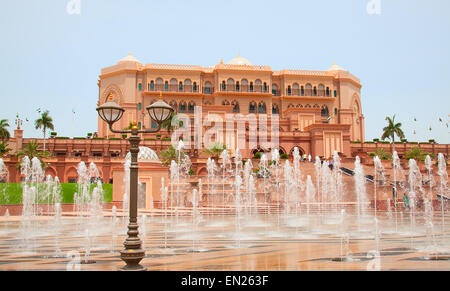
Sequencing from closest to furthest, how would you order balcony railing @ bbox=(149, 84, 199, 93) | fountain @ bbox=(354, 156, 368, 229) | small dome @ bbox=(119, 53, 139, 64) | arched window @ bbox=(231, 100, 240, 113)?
fountain @ bbox=(354, 156, 368, 229), balcony railing @ bbox=(149, 84, 199, 93), arched window @ bbox=(231, 100, 240, 113), small dome @ bbox=(119, 53, 139, 64)

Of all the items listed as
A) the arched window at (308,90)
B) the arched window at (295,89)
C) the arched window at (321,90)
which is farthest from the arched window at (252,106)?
the arched window at (321,90)

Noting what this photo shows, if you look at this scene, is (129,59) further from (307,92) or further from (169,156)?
(169,156)

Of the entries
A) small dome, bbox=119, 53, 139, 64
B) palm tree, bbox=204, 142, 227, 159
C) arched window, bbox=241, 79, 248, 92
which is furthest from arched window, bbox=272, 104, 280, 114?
palm tree, bbox=204, 142, 227, 159

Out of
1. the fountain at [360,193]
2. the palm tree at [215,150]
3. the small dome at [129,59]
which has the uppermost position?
the small dome at [129,59]

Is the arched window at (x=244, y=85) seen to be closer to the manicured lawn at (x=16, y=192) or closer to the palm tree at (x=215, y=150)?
the palm tree at (x=215, y=150)

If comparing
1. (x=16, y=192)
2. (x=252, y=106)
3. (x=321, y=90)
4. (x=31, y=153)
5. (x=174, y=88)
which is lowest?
(x=16, y=192)

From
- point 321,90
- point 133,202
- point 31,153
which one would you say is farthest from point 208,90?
point 133,202

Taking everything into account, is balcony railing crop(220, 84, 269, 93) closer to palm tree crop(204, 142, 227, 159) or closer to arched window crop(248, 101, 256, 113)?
Result: arched window crop(248, 101, 256, 113)

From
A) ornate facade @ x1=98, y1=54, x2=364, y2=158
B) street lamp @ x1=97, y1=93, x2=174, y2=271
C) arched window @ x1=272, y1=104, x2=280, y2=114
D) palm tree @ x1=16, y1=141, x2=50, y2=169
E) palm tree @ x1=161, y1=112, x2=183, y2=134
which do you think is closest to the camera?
street lamp @ x1=97, y1=93, x2=174, y2=271

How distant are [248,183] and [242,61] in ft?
127

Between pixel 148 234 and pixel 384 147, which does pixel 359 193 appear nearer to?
pixel 148 234

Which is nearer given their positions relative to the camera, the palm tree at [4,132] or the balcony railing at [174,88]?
the palm tree at [4,132]

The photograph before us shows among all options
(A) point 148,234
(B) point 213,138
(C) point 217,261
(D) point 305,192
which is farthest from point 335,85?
(C) point 217,261

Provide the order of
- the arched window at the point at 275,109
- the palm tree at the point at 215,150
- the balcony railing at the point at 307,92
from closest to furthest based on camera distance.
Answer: the palm tree at the point at 215,150, the arched window at the point at 275,109, the balcony railing at the point at 307,92
